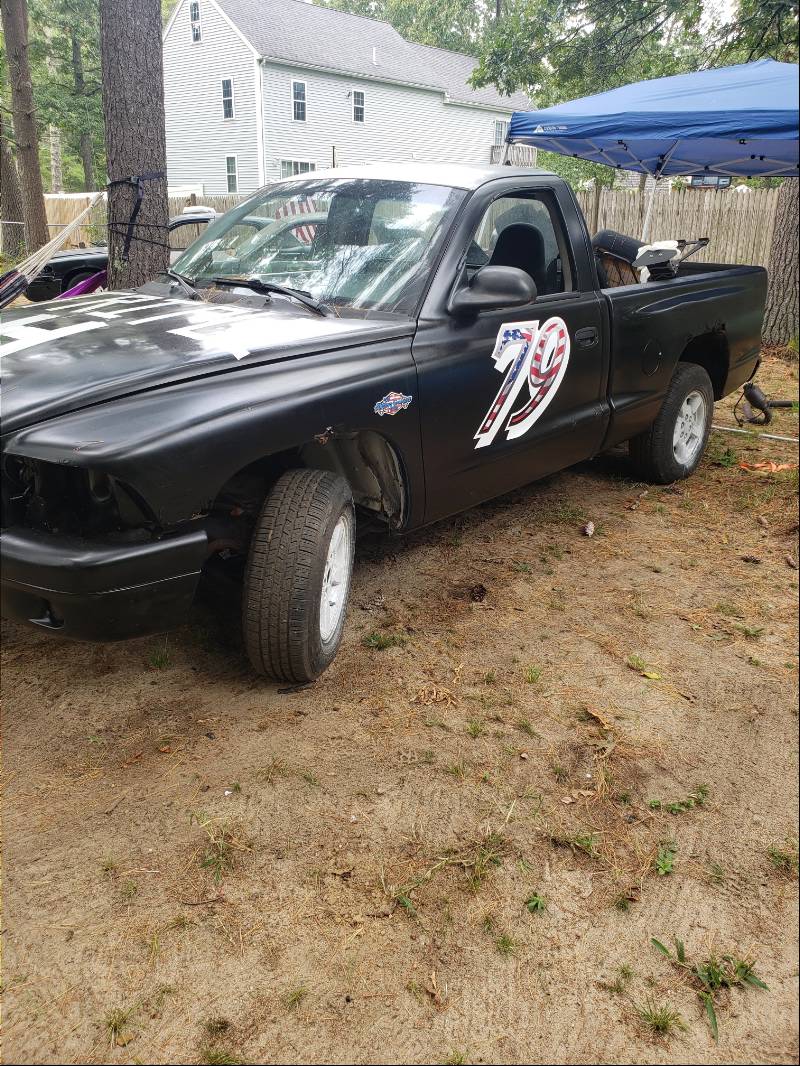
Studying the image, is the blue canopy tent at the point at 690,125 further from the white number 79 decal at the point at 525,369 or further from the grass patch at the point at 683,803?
the grass patch at the point at 683,803

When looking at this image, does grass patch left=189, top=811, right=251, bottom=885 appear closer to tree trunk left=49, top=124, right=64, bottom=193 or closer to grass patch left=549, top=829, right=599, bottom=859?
grass patch left=549, top=829, right=599, bottom=859

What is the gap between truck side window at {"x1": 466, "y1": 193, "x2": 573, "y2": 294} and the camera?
14.3 ft

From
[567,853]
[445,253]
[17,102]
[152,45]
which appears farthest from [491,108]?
[567,853]

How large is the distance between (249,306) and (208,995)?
256cm

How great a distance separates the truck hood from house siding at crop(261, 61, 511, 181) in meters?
24.7

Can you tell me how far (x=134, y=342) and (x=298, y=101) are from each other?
2895 centimetres

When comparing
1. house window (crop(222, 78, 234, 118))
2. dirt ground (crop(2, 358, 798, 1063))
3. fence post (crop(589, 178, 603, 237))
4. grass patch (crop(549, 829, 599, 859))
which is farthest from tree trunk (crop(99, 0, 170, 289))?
house window (crop(222, 78, 234, 118))

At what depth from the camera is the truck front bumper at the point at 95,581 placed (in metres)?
2.48

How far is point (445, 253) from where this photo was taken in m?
3.65

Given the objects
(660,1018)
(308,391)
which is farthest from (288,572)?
(660,1018)

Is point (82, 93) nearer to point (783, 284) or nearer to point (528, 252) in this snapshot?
point (783, 284)

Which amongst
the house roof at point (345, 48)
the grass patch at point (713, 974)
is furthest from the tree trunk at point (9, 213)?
the grass patch at point (713, 974)

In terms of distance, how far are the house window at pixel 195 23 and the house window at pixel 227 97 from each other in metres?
2.00

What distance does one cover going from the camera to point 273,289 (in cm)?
367
